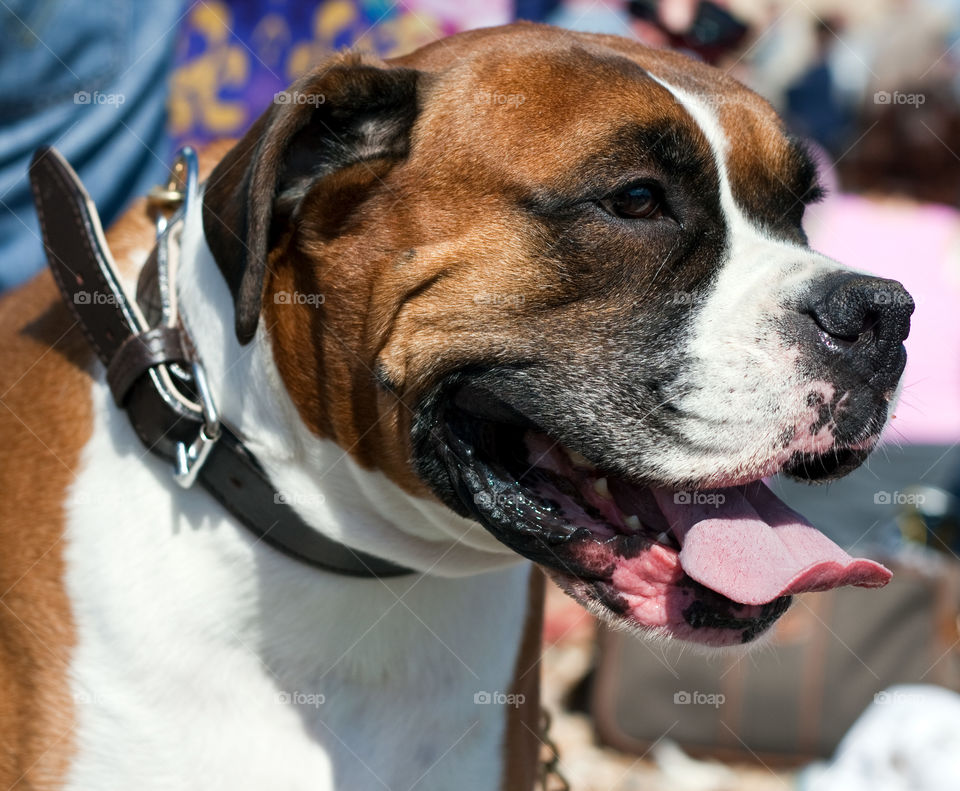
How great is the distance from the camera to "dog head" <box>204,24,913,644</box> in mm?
2244

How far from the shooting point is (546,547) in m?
2.30

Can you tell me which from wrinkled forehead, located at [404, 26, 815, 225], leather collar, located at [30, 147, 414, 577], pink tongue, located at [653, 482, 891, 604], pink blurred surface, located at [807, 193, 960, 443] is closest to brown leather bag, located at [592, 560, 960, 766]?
pink tongue, located at [653, 482, 891, 604]

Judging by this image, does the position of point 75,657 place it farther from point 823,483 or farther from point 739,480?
point 823,483

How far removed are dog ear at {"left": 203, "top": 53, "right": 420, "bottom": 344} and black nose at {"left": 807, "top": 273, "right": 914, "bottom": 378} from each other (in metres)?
0.95

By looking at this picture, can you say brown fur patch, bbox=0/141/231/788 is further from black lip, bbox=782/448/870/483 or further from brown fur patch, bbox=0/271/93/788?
black lip, bbox=782/448/870/483

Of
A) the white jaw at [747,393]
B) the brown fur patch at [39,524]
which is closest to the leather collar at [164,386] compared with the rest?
the brown fur patch at [39,524]

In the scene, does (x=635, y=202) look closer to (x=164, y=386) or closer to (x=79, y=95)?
(x=164, y=386)

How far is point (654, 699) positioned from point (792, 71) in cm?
675

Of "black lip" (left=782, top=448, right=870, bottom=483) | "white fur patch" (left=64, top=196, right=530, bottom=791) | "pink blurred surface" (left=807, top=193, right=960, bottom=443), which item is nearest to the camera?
"black lip" (left=782, top=448, right=870, bottom=483)

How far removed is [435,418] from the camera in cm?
237

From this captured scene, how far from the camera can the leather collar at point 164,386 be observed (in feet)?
7.88

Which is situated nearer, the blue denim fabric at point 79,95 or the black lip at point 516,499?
the black lip at point 516,499

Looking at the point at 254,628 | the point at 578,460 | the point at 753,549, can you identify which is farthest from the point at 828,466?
the point at 254,628

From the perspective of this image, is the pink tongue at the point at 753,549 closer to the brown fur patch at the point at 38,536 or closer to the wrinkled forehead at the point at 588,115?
the wrinkled forehead at the point at 588,115
